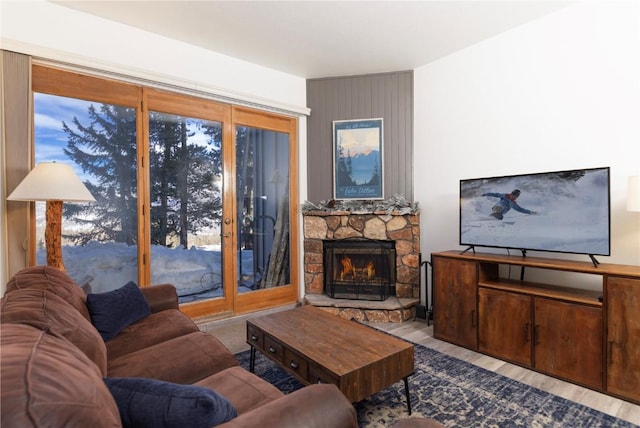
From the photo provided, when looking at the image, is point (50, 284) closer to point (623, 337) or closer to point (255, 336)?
point (255, 336)

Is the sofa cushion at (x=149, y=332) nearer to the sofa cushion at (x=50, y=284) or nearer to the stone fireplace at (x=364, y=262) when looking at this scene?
the sofa cushion at (x=50, y=284)

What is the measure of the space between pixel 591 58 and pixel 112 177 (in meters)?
4.21

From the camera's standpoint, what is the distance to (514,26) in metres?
3.04

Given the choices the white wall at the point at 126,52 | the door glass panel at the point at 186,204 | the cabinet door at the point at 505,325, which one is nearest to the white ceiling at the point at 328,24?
the white wall at the point at 126,52

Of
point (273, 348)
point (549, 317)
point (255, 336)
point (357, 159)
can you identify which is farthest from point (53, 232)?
point (549, 317)

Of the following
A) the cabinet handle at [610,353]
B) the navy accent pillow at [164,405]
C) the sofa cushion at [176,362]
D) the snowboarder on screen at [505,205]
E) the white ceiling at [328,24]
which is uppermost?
the white ceiling at [328,24]

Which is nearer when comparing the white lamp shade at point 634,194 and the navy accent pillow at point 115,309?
the navy accent pillow at point 115,309

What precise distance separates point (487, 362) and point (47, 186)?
11.4 ft

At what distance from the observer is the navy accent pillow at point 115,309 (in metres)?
1.96

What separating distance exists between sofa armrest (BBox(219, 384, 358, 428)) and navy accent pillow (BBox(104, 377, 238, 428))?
0.21ft

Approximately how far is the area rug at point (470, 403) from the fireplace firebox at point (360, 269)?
1.36 m

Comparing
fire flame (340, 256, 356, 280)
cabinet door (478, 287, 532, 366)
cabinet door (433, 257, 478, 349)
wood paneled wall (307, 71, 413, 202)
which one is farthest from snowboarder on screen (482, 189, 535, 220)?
fire flame (340, 256, 356, 280)

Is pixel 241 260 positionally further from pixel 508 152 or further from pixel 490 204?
pixel 508 152

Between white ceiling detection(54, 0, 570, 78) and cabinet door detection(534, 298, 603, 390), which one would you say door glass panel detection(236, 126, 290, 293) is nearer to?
white ceiling detection(54, 0, 570, 78)
